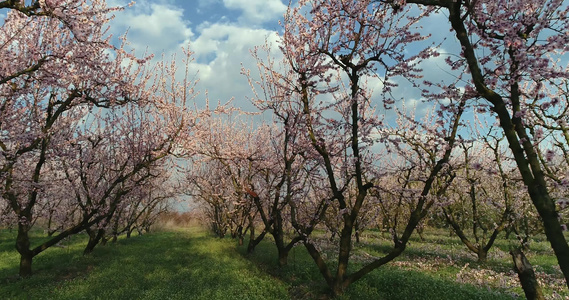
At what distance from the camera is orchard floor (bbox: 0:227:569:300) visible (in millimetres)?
9469

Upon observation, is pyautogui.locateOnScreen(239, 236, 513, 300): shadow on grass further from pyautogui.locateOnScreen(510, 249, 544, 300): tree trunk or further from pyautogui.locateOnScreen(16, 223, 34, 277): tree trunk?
pyautogui.locateOnScreen(16, 223, 34, 277): tree trunk

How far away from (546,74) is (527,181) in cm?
200

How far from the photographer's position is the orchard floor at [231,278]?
947 centimetres

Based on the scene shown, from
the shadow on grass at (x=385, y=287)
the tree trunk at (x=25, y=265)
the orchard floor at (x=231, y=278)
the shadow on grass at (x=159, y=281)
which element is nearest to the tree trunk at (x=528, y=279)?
the orchard floor at (x=231, y=278)

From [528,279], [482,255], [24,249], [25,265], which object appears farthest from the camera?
[482,255]

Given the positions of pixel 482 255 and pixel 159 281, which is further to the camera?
pixel 482 255

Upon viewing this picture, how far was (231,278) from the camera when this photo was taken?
11.2 m

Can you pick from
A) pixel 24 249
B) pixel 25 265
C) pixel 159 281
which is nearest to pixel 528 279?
pixel 159 281

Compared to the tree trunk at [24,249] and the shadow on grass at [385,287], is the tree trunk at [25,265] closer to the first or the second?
the tree trunk at [24,249]

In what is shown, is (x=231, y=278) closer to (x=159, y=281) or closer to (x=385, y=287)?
(x=159, y=281)

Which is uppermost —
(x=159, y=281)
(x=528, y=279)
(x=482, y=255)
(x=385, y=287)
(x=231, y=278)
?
Answer: (x=528, y=279)

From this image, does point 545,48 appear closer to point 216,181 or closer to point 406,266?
point 406,266

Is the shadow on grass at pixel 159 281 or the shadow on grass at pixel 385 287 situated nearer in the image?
the shadow on grass at pixel 385 287

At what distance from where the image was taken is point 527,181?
4379 millimetres
